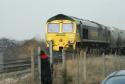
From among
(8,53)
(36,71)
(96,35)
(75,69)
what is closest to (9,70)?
(75,69)

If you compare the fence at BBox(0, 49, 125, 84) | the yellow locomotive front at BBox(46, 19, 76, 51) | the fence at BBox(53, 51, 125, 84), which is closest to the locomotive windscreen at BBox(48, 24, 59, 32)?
the yellow locomotive front at BBox(46, 19, 76, 51)

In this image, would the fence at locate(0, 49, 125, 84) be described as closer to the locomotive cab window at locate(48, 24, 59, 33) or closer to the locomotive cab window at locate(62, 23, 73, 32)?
the locomotive cab window at locate(62, 23, 73, 32)

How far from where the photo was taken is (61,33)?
3700 centimetres

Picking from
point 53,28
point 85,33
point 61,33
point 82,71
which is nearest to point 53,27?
point 53,28

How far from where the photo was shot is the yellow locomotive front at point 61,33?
36.3m

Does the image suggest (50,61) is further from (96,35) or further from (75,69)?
(96,35)

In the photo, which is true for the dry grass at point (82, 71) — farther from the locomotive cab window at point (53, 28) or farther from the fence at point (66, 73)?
the locomotive cab window at point (53, 28)

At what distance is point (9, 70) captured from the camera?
22094mm

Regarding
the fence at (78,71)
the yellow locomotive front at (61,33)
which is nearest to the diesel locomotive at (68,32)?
the yellow locomotive front at (61,33)

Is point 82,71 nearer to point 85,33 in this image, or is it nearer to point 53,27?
point 53,27

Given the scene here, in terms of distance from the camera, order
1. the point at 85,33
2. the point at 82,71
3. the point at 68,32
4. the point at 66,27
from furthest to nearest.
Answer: the point at 85,33 < the point at 66,27 < the point at 68,32 < the point at 82,71

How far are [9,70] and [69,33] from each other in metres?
15.2

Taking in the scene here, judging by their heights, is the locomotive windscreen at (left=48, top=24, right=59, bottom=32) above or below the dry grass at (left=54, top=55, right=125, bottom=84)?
above

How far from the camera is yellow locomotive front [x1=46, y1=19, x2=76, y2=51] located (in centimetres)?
3634
